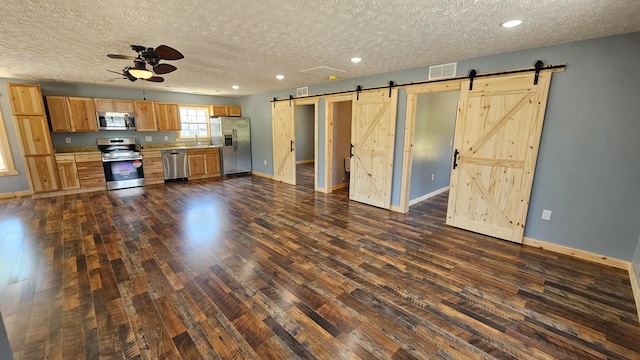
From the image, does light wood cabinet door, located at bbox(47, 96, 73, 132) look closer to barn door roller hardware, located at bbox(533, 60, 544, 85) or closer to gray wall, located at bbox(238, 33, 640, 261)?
gray wall, located at bbox(238, 33, 640, 261)

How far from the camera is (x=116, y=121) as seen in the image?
6.38m

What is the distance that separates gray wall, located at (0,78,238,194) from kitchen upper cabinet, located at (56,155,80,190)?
1.97 ft

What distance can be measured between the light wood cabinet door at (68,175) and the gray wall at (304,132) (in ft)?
21.4

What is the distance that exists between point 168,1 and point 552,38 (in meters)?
3.78

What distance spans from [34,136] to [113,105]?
1585 mm

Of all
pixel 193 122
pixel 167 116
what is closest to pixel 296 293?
pixel 167 116

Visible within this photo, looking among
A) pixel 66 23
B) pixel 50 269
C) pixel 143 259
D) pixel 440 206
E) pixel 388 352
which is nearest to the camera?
pixel 388 352

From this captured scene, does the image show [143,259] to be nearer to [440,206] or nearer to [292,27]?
[292,27]

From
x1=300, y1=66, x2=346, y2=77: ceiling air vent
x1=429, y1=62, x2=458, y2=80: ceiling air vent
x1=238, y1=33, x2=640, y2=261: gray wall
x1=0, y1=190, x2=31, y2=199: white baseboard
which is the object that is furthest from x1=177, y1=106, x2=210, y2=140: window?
x1=238, y1=33, x2=640, y2=261: gray wall

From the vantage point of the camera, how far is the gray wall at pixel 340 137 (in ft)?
20.1

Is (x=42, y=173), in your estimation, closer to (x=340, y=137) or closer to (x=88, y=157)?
(x=88, y=157)

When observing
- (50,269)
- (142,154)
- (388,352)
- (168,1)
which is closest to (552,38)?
(388,352)

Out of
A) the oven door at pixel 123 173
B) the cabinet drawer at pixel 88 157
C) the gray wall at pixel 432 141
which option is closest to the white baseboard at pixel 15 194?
the cabinet drawer at pixel 88 157

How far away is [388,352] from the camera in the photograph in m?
1.77
